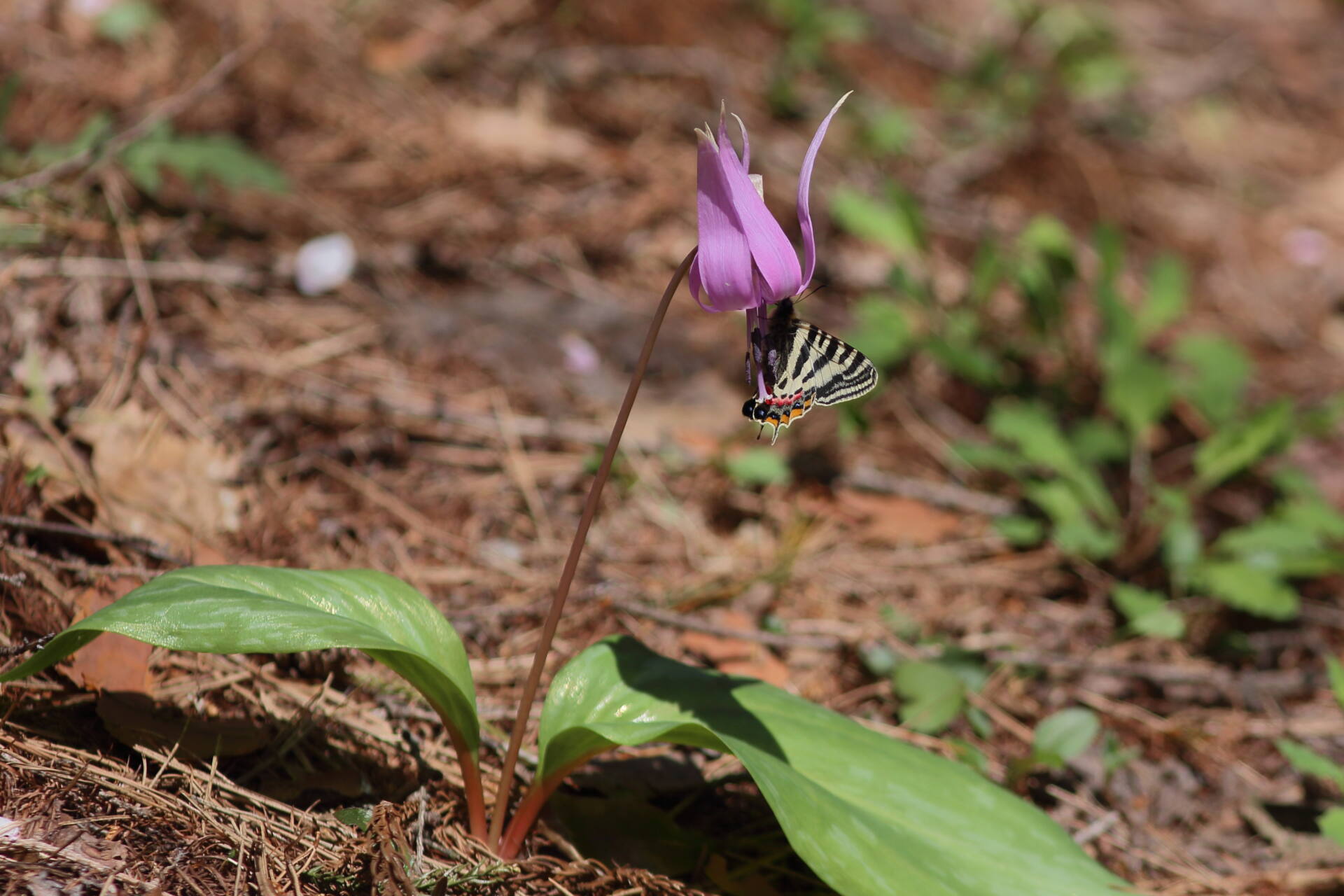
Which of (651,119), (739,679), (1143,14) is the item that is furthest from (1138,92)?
(739,679)

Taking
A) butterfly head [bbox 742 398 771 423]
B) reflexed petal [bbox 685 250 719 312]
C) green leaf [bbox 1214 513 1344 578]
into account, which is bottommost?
green leaf [bbox 1214 513 1344 578]

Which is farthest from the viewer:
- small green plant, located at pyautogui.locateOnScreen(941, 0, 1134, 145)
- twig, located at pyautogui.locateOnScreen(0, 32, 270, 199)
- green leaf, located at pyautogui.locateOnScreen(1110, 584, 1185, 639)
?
small green plant, located at pyautogui.locateOnScreen(941, 0, 1134, 145)

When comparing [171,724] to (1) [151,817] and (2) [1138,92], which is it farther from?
(2) [1138,92]

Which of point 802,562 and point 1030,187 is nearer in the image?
point 802,562

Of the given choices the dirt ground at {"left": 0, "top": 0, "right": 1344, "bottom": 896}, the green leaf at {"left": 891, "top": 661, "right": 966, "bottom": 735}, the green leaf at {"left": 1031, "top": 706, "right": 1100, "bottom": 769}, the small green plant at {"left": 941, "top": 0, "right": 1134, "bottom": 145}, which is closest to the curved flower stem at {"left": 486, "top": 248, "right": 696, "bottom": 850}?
the dirt ground at {"left": 0, "top": 0, "right": 1344, "bottom": 896}

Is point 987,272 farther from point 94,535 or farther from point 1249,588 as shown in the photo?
point 94,535

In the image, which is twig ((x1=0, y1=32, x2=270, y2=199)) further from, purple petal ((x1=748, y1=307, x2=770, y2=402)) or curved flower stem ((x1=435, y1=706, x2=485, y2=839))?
purple petal ((x1=748, y1=307, x2=770, y2=402))

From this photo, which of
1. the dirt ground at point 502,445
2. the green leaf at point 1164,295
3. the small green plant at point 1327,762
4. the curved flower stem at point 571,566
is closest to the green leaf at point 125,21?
the dirt ground at point 502,445

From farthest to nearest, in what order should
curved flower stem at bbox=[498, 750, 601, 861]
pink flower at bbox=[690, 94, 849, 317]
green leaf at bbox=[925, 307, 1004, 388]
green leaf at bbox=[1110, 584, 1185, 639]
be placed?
1. green leaf at bbox=[925, 307, 1004, 388]
2. green leaf at bbox=[1110, 584, 1185, 639]
3. curved flower stem at bbox=[498, 750, 601, 861]
4. pink flower at bbox=[690, 94, 849, 317]
